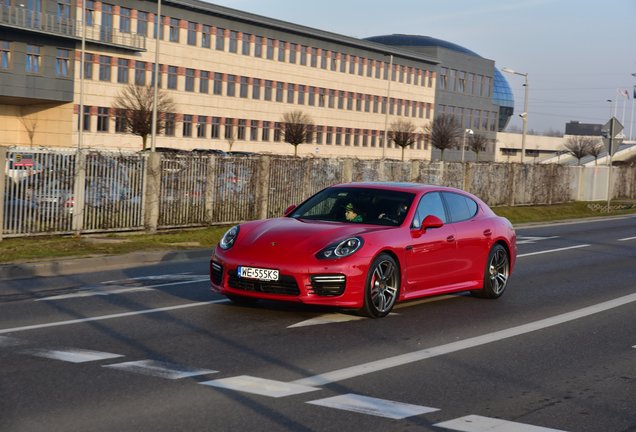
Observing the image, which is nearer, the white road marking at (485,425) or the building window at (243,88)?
the white road marking at (485,425)

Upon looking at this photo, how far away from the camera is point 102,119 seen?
6900cm

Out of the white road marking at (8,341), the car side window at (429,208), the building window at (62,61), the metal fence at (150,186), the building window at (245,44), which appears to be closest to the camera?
the white road marking at (8,341)

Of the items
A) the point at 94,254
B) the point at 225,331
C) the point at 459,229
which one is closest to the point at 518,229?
the point at 94,254

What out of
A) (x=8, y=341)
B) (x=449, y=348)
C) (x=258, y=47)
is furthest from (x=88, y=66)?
(x=449, y=348)

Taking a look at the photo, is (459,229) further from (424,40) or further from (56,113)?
(424,40)

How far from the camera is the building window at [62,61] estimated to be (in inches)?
2512

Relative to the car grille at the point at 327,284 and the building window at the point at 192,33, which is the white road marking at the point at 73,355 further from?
the building window at the point at 192,33

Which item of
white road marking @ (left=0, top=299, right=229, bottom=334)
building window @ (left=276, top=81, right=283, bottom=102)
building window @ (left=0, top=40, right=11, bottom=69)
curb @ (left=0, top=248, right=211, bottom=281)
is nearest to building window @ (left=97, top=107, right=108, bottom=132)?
building window @ (left=0, top=40, right=11, bottom=69)

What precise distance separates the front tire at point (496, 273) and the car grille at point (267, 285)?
3369 mm

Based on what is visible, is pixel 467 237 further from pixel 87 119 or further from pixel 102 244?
pixel 87 119

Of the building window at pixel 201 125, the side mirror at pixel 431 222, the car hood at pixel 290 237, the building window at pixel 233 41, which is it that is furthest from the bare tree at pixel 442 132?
the car hood at pixel 290 237

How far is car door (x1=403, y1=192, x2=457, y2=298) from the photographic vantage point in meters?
11.0

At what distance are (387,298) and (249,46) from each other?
7196 centimetres

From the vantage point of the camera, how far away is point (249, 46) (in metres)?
80.9
